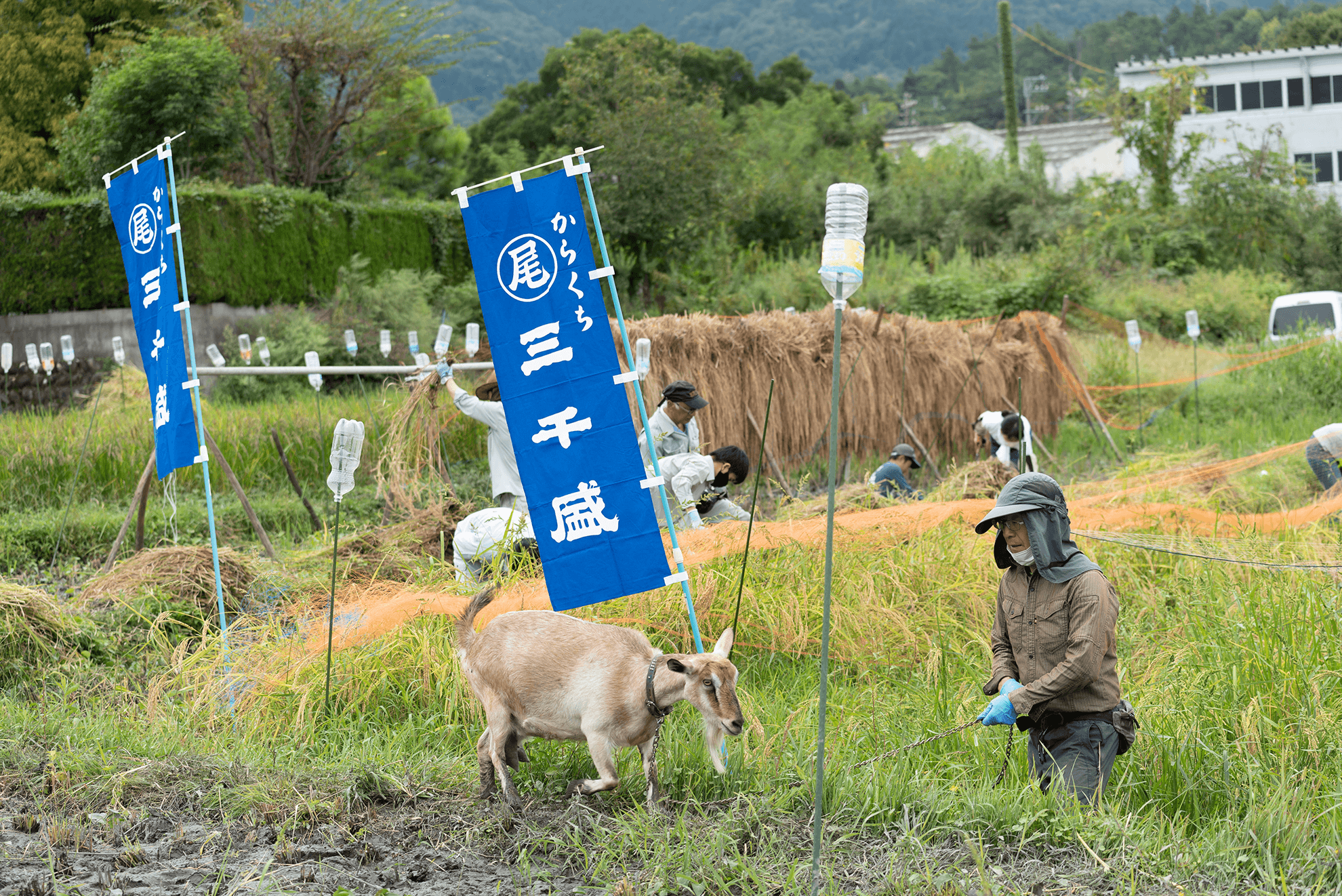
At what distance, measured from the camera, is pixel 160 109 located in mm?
17812

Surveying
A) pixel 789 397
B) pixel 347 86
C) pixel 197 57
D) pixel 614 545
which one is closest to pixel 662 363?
pixel 789 397

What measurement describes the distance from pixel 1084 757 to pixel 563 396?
99.2 inches

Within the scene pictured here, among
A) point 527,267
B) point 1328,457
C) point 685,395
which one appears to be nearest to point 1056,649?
point 527,267

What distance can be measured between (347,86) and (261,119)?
2465mm

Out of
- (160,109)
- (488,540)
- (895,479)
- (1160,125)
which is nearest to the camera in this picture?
(488,540)

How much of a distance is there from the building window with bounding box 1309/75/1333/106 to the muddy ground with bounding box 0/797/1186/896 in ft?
140

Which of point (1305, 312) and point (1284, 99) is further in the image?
point (1284, 99)

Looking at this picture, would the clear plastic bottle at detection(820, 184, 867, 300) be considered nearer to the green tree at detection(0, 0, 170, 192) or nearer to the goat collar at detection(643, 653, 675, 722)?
the goat collar at detection(643, 653, 675, 722)

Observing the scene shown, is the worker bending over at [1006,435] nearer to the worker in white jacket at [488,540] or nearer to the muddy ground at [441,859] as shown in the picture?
the worker in white jacket at [488,540]

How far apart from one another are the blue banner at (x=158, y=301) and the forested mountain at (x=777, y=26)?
105 meters

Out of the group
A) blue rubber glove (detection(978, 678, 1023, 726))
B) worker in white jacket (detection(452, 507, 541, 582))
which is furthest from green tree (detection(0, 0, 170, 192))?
blue rubber glove (detection(978, 678, 1023, 726))

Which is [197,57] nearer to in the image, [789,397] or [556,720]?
[789,397]

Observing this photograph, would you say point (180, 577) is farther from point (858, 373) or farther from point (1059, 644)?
point (858, 373)

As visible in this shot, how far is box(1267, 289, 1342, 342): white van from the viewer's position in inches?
742
